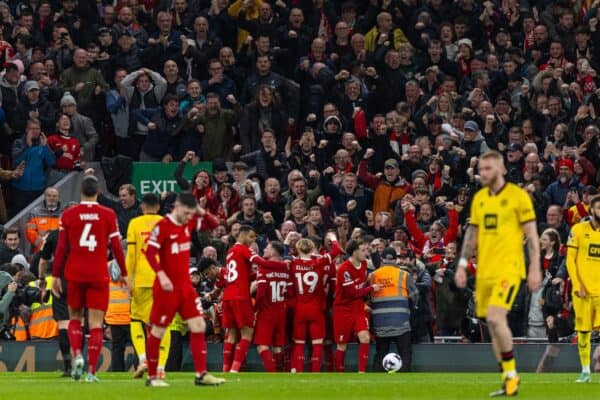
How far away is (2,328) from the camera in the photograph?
24969mm

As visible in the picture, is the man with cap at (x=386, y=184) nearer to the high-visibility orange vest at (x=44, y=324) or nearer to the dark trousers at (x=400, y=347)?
the dark trousers at (x=400, y=347)

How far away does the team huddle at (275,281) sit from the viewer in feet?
51.3

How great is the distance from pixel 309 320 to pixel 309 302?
280 millimetres

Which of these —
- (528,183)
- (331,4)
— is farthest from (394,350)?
(331,4)

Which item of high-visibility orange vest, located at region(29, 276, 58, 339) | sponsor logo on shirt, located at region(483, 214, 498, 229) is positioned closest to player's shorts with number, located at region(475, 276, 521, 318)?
sponsor logo on shirt, located at region(483, 214, 498, 229)

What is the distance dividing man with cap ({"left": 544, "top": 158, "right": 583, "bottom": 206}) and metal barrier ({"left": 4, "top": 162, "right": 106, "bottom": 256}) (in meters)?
8.40

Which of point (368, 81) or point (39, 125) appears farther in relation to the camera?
point (368, 81)

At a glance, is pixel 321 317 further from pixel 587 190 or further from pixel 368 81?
pixel 368 81

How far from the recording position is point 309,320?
948 inches

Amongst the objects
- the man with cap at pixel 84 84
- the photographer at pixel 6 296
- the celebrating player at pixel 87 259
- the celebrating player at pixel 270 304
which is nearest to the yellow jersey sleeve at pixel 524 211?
the celebrating player at pixel 87 259

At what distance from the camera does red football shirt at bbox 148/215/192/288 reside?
55.6 feet

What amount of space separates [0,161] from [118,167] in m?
2.25

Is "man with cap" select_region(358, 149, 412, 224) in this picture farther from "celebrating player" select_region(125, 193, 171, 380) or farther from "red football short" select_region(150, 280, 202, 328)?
"red football short" select_region(150, 280, 202, 328)

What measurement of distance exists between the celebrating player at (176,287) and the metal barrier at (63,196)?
11.2m
